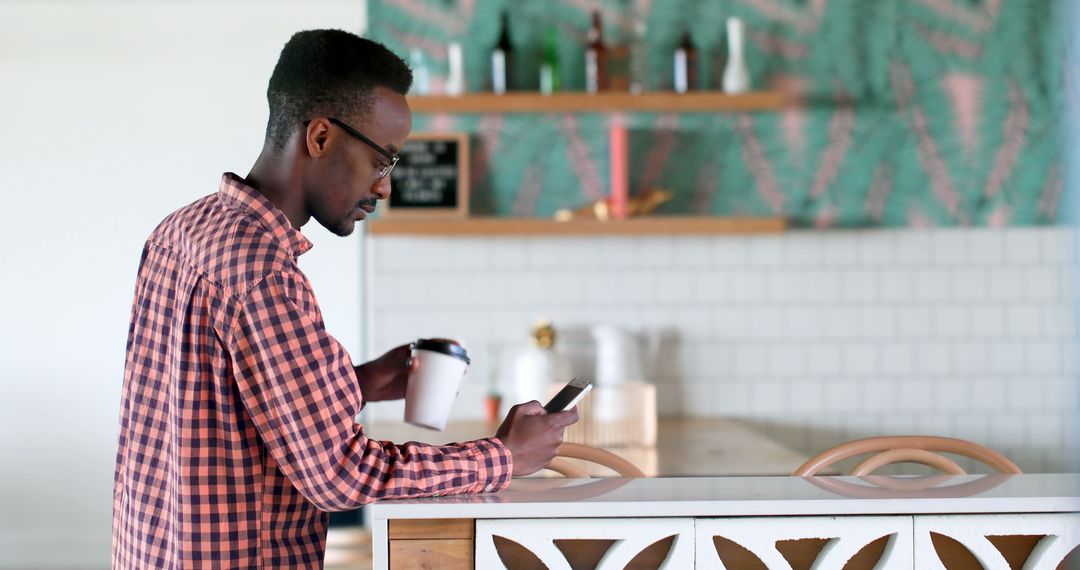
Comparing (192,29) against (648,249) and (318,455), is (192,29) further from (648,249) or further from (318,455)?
(318,455)

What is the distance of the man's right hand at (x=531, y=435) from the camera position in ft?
4.67

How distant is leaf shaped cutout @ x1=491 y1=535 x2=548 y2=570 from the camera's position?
4.91 feet

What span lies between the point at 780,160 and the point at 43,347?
2.61 metres

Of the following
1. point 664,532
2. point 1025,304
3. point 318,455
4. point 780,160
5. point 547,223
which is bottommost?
point 664,532

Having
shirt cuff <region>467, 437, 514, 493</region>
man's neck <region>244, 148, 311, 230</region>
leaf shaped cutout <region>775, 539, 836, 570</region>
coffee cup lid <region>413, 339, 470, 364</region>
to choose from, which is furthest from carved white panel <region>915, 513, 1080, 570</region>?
man's neck <region>244, 148, 311, 230</region>

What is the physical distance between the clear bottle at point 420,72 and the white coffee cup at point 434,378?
2.08 m

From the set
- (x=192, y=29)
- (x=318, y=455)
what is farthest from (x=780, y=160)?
(x=318, y=455)

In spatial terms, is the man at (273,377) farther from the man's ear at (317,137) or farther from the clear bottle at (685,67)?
the clear bottle at (685,67)

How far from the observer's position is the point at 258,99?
12.1ft

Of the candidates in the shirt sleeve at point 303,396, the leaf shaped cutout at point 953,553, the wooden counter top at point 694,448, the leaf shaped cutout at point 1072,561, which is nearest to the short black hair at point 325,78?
the shirt sleeve at point 303,396

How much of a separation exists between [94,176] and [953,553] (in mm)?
3123

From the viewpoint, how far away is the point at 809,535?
1432 millimetres

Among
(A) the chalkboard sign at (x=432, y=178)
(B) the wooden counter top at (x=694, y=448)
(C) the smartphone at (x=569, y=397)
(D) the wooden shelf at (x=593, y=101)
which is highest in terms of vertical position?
(D) the wooden shelf at (x=593, y=101)

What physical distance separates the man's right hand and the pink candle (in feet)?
7.11
